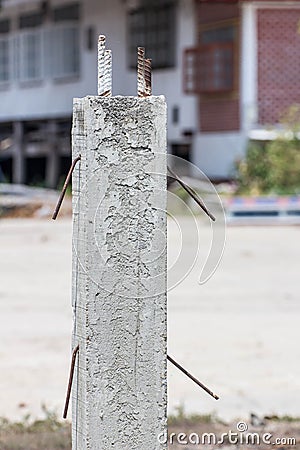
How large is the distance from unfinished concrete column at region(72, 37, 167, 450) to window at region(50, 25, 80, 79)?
76.6 feet

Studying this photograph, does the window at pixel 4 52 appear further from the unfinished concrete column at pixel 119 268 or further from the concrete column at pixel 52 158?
the unfinished concrete column at pixel 119 268

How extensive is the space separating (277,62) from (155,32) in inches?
141

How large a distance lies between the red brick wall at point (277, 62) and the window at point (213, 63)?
1.96 feet

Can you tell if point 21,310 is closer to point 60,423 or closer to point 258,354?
point 258,354

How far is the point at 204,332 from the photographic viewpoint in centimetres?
871

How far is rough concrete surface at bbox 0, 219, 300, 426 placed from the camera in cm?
650

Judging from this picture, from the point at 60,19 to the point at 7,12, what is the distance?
9.14ft

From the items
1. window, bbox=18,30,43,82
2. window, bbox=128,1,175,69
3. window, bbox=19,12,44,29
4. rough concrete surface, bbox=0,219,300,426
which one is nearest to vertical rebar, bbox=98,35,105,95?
rough concrete surface, bbox=0,219,300,426

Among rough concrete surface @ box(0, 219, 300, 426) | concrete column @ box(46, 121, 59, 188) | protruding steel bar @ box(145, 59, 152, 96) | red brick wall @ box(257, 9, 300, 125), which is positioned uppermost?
red brick wall @ box(257, 9, 300, 125)

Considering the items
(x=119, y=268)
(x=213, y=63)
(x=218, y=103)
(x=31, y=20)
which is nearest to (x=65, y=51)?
(x=31, y=20)

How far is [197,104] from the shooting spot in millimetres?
22953

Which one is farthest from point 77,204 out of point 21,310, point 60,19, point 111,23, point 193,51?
point 60,19

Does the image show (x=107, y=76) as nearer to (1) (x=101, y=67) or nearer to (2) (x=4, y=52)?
(1) (x=101, y=67)

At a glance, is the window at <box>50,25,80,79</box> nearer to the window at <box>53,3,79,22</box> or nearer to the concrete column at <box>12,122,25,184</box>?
the window at <box>53,3,79,22</box>
